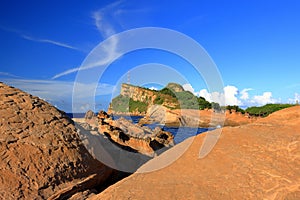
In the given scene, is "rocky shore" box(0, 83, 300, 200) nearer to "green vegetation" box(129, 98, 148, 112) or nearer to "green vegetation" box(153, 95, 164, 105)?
"green vegetation" box(153, 95, 164, 105)

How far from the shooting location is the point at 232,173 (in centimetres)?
391

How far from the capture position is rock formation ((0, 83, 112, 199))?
4520mm

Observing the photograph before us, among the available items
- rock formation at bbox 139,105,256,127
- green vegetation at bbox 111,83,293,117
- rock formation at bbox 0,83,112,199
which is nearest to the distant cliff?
green vegetation at bbox 111,83,293,117

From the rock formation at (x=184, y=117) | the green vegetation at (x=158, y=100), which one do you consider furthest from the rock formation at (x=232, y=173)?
the green vegetation at (x=158, y=100)

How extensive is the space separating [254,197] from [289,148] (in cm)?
135

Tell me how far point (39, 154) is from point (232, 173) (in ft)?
10.6

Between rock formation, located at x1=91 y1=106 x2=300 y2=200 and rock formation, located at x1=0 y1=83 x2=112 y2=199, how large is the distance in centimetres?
115

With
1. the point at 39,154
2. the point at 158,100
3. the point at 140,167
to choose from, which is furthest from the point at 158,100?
the point at 39,154

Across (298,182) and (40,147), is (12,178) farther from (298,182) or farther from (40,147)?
(298,182)

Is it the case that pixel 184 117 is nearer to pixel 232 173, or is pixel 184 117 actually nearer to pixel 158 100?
pixel 158 100

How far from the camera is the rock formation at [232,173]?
3.57 meters

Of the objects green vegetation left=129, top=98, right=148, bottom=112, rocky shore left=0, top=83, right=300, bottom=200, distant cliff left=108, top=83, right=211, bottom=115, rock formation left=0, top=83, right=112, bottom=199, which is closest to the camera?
rocky shore left=0, top=83, right=300, bottom=200

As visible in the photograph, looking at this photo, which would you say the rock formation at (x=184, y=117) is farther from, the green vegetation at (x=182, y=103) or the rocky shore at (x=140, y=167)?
the rocky shore at (x=140, y=167)

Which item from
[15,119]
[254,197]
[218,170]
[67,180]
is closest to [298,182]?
[254,197]
